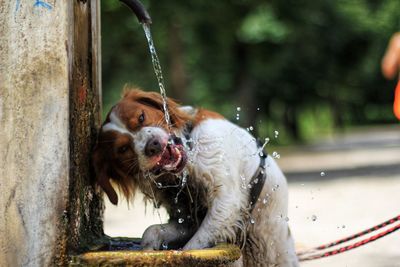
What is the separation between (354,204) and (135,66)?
16.5 meters

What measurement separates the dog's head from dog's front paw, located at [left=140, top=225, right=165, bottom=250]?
30 cm

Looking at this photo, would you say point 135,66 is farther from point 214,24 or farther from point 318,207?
point 318,207

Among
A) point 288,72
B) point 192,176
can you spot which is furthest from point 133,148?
point 288,72

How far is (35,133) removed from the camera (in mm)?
4102

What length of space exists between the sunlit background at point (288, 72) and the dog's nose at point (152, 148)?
91 centimetres

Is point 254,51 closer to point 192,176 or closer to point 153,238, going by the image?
point 192,176

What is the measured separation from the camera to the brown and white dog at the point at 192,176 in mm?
4777

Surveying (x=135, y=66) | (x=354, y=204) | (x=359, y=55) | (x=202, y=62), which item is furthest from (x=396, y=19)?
(x=354, y=204)

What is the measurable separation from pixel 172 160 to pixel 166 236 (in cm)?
46

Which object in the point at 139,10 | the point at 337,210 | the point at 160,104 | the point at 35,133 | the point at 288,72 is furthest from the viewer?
the point at 288,72

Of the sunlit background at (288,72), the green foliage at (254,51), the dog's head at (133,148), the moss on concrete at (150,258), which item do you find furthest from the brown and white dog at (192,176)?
the green foliage at (254,51)

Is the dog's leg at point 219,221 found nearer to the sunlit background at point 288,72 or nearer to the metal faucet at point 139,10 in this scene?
the sunlit background at point 288,72

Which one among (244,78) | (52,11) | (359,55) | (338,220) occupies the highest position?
(359,55)

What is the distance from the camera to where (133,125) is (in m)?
4.86
